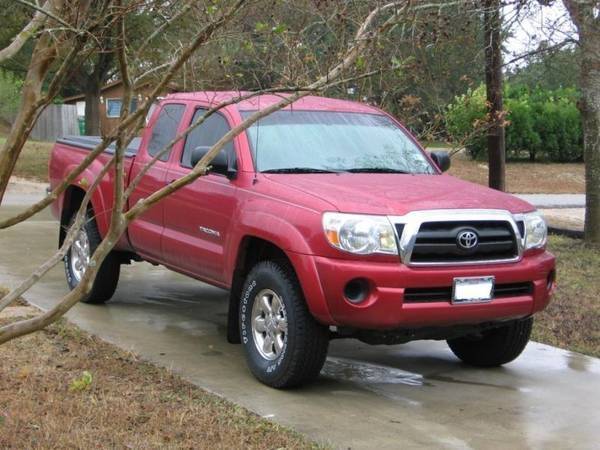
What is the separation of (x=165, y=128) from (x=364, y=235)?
293 centimetres

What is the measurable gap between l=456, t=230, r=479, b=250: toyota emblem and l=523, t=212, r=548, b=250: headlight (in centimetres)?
51

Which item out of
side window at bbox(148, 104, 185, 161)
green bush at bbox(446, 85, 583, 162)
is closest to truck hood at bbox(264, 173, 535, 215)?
side window at bbox(148, 104, 185, 161)

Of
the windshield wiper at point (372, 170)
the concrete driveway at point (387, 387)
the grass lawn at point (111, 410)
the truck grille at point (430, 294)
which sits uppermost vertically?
the windshield wiper at point (372, 170)

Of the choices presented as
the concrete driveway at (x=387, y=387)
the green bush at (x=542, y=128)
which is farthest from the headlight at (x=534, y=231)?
the green bush at (x=542, y=128)

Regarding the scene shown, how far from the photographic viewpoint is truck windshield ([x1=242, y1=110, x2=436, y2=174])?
636 cm

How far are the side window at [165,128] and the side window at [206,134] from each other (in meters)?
0.29

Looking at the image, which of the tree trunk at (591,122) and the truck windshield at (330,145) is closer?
the truck windshield at (330,145)

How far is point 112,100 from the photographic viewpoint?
64.7 ft

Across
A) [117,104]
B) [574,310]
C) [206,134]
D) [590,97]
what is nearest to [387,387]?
[206,134]

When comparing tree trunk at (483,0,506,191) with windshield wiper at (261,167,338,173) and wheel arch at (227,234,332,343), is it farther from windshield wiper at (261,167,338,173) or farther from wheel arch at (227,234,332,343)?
wheel arch at (227,234,332,343)

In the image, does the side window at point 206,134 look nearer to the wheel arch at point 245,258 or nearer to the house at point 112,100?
the house at point 112,100

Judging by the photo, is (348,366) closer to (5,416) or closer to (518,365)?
(518,365)

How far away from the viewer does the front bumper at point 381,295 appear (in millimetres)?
5203

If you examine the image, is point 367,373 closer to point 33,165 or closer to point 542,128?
point 33,165
